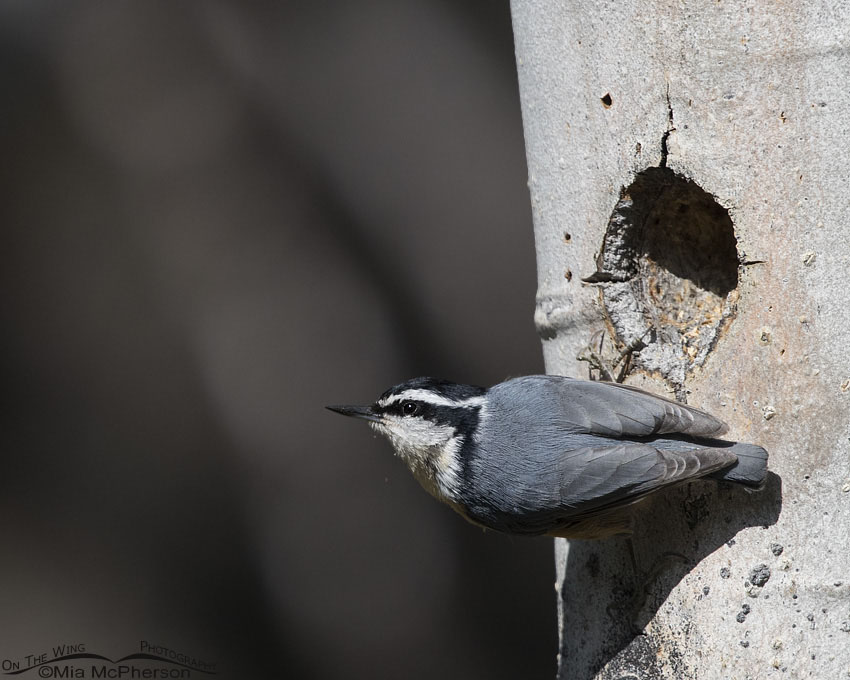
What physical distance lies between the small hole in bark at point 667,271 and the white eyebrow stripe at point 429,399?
13.9 inches

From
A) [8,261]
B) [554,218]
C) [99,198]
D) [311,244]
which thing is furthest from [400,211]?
[554,218]

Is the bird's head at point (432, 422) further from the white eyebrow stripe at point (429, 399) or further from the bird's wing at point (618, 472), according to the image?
the bird's wing at point (618, 472)

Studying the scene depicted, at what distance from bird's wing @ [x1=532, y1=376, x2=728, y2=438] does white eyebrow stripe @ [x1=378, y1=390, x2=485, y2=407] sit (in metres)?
0.21

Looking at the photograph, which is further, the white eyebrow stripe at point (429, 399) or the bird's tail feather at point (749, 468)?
the white eyebrow stripe at point (429, 399)

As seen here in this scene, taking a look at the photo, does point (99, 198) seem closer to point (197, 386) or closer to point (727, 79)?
point (197, 386)

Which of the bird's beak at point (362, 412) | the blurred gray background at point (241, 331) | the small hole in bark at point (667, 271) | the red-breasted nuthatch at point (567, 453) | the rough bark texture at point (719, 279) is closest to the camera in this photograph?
the rough bark texture at point (719, 279)

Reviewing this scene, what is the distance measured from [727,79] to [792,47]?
0.12 m

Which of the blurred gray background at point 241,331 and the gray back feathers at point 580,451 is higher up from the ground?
the blurred gray background at point 241,331

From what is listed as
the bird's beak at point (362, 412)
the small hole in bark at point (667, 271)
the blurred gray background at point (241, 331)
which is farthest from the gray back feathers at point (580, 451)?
the blurred gray background at point (241, 331)

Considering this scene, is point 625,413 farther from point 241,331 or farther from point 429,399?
point 241,331

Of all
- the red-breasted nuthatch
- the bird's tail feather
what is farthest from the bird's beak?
the bird's tail feather

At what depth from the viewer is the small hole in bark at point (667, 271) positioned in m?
2.03

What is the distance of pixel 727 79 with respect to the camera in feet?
6.01

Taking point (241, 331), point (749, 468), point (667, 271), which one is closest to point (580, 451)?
point (749, 468)
